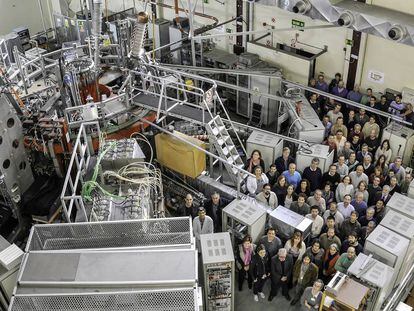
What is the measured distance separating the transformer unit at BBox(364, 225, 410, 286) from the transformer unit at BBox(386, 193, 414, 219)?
71 centimetres

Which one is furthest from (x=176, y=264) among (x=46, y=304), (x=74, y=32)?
(x=74, y=32)

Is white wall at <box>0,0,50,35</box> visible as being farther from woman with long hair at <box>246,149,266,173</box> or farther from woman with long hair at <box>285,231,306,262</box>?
woman with long hair at <box>285,231,306,262</box>

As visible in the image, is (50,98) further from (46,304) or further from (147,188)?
(46,304)

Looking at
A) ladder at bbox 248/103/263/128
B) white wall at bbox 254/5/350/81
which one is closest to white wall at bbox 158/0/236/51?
white wall at bbox 254/5/350/81

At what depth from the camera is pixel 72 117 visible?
961cm

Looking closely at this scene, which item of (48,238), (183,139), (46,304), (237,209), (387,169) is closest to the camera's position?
(46,304)

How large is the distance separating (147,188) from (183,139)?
172 centimetres

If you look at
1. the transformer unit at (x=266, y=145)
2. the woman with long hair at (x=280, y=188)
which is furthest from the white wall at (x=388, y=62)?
the woman with long hair at (x=280, y=188)

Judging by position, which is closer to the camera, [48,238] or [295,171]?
[48,238]

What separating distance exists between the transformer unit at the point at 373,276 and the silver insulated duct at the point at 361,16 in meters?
3.71

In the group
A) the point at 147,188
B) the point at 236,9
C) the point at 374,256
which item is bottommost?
the point at 374,256

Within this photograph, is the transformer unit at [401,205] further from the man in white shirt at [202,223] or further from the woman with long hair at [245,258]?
the man in white shirt at [202,223]

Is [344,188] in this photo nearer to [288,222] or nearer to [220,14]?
[288,222]

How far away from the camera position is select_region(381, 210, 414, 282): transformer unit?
8000 mm
